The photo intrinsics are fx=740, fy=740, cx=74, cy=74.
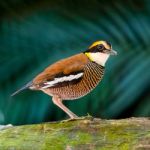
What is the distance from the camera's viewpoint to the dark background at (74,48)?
2.32 meters

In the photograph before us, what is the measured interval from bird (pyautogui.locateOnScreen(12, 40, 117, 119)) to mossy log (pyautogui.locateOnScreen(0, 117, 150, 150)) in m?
0.05

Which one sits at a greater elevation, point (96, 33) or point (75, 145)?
point (96, 33)

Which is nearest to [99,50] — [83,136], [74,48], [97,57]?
[97,57]

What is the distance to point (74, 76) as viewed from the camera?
5.43ft

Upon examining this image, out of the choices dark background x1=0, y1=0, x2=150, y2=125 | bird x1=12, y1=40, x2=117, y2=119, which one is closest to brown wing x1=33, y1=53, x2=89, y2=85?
bird x1=12, y1=40, x2=117, y2=119

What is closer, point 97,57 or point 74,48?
point 97,57

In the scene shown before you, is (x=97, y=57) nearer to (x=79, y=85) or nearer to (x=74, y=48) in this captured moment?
(x=79, y=85)

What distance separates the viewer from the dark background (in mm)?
2318

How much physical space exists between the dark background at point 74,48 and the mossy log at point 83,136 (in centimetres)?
64

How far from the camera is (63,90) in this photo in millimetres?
1662

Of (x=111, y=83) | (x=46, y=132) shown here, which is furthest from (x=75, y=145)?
(x=111, y=83)

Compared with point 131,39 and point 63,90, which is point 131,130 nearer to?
point 63,90

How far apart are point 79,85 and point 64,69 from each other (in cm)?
5

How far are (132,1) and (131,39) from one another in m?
0.12
